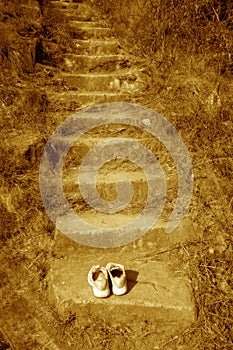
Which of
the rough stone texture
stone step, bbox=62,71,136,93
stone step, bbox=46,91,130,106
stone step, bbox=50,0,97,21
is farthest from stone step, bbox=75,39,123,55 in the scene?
the rough stone texture

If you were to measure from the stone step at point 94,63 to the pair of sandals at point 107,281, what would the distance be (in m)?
2.61

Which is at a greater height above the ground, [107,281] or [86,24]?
[86,24]

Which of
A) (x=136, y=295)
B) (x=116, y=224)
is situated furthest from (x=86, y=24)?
(x=136, y=295)

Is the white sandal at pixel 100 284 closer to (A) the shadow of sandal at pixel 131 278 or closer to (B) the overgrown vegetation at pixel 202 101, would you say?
(A) the shadow of sandal at pixel 131 278

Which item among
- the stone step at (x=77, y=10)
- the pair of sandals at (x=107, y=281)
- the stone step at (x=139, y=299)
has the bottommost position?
the stone step at (x=139, y=299)

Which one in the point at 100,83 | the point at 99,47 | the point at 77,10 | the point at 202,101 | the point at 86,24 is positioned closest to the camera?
the point at 202,101

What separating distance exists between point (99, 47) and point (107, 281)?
122 inches

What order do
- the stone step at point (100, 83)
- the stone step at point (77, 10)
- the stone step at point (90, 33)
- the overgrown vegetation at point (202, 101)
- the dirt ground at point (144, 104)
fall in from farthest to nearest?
the stone step at point (77, 10) < the stone step at point (90, 33) < the stone step at point (100, 83) < the overgrown vegetation at point (202, 101) < the dirt ground at point (144, 104)

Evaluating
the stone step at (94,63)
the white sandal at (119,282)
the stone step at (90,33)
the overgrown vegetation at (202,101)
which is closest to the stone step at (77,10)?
the overgrown vegetation at (202,101)

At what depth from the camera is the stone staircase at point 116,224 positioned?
199 centimetres

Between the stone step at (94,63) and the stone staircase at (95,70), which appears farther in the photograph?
the stone step at (94,63)

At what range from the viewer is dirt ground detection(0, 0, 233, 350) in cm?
195

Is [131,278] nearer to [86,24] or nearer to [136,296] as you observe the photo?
[136,296]

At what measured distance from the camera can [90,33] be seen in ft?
13.5
